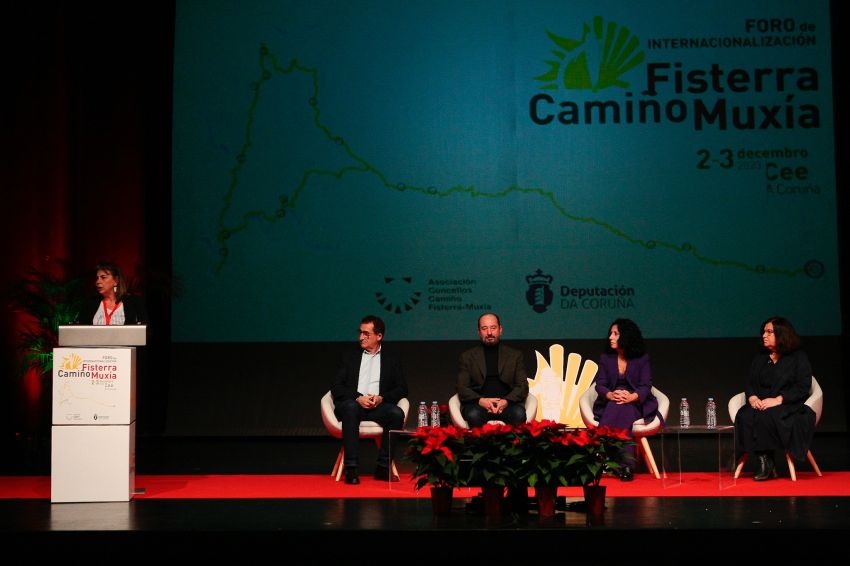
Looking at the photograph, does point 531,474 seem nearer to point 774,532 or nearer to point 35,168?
point 774,532

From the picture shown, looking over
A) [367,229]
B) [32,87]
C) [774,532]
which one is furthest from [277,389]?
[774,532]

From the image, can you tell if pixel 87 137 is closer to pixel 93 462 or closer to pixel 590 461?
pixel 93 462

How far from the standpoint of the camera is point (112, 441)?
17.1ft

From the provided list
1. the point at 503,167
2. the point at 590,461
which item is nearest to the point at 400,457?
the point at 503,167

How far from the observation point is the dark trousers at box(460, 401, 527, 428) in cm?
637

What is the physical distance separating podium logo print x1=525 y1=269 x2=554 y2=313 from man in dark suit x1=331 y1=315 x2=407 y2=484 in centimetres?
209

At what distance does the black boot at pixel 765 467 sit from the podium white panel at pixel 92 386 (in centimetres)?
352

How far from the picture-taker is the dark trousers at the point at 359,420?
240 inches

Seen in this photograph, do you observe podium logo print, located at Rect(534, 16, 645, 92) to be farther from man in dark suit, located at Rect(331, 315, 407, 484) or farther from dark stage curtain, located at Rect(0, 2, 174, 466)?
dark stage curtain, located at Rect(0, 2, 174, 466)

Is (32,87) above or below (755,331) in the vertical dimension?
above

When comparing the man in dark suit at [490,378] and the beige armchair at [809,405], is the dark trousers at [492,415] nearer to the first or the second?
the man in dark suit at [490,378]

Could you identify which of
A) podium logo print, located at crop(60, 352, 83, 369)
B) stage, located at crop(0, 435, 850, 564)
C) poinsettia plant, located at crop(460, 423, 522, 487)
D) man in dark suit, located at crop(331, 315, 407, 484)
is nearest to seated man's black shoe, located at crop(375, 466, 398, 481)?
man in dark suit, located at crop(331, 315, 407, 484)

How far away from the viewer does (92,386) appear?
5.23 m

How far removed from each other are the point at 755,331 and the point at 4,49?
6.53 metres
